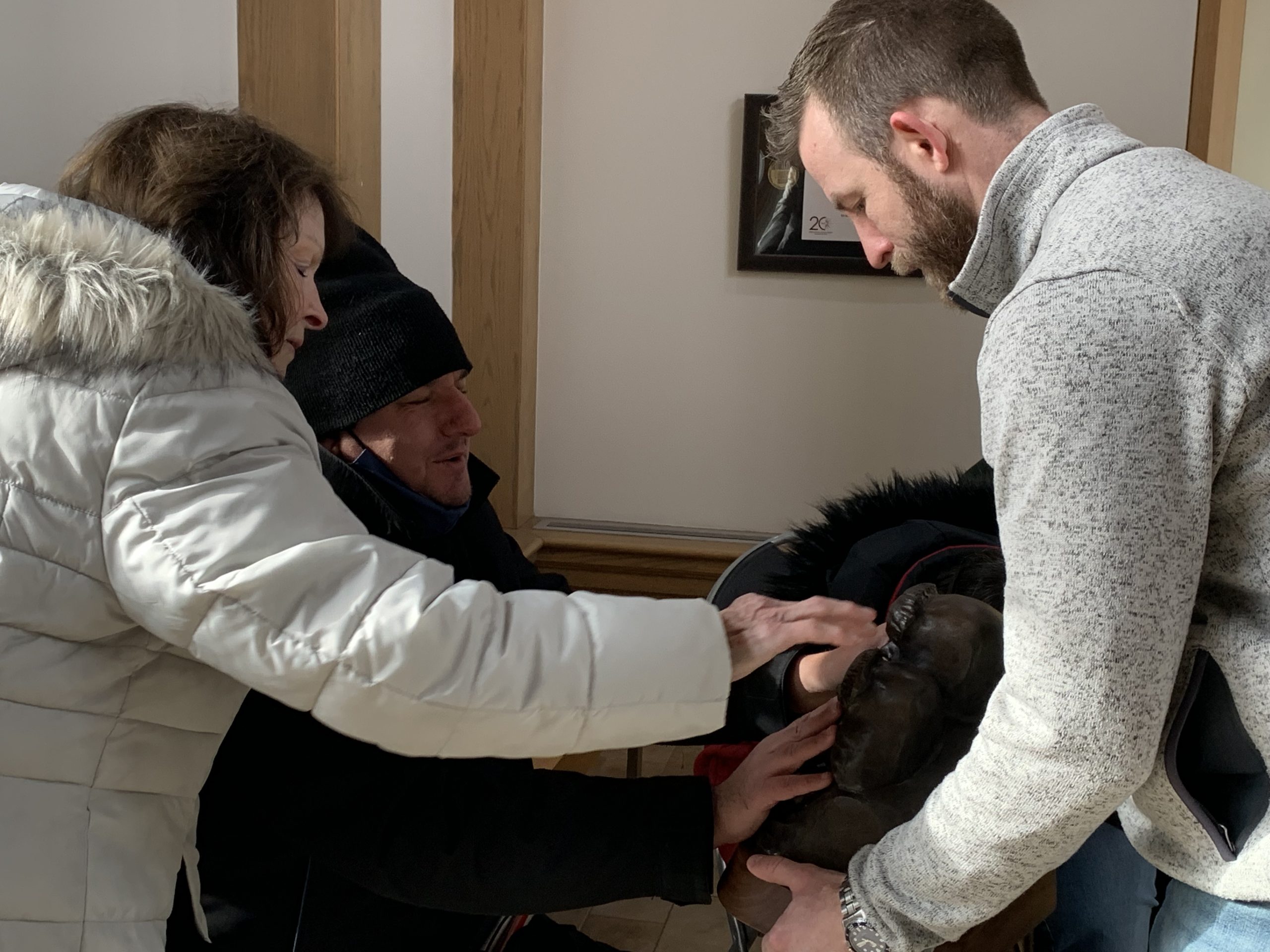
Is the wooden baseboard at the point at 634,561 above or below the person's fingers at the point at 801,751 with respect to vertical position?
below

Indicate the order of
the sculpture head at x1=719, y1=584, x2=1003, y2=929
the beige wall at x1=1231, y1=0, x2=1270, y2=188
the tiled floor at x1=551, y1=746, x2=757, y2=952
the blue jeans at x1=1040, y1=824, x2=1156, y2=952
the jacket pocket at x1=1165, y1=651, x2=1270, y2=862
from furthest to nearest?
the beige wall at x1=1231, y1=0, x2=1270, y2=188
the tiled floor at x1=551, y1=746, x2=757, y2=952
the blue jeans at x1=1040, y1=824, x2=1156, y2=952
the sculpture head at x1=719, y1=584, x2=1003, y2=929
the jacket pocket at x1=1165, y1=651, x2=1270, y2=862

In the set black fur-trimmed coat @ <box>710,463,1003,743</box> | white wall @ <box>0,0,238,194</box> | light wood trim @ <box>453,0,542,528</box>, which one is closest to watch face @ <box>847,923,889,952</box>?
black fur-trimmed coat @ <box>710,463,1003,743</box>

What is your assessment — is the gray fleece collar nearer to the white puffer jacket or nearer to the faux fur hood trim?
the white puffer jacket

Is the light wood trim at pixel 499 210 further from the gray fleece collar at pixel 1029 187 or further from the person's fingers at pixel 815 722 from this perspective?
the gray fleece collar at pixel 1029 187

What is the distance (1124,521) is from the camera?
89cm

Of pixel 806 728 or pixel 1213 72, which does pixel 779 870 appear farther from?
pixel 1213 72

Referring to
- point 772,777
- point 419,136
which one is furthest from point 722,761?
point 419,136

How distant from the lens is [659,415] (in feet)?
12.7

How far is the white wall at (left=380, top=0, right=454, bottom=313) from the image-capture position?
278cm

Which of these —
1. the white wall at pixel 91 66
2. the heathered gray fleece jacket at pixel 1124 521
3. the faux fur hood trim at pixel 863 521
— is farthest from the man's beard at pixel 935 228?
the white wall at pixel 91 66

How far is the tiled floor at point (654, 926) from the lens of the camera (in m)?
2.71

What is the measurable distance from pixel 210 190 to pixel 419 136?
2.10 m

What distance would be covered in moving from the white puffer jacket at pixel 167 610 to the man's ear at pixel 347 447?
0.64 meters

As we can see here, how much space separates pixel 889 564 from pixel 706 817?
646 mm
